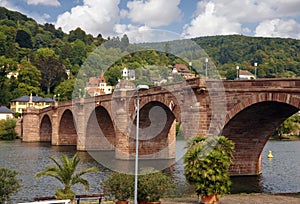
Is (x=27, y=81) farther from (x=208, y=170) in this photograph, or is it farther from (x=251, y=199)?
(x=208, y=170)

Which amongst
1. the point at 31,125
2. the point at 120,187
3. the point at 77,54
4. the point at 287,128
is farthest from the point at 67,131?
the point at 77,54

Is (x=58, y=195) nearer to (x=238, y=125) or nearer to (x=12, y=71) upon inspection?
(x=238, y=125)

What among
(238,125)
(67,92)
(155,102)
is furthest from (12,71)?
(238,125)

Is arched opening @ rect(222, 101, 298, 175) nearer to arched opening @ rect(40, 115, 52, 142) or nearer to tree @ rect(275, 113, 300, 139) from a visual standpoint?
tree @ rect(275, 113, 300, 139)

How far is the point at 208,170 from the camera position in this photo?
23.4 m

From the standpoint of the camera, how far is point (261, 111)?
3638 centimetres

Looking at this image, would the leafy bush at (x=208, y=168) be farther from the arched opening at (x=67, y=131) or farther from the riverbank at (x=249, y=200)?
the arched opening at (x=67, y=131)

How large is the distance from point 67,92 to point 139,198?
117 m

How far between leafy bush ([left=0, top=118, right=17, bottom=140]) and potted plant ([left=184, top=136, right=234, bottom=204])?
91.9m

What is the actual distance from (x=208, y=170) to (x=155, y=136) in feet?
126

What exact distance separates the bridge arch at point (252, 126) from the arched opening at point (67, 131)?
56.2 metres

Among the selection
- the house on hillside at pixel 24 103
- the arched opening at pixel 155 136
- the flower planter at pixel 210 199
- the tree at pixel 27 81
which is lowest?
the flower planter at pixel 210 199

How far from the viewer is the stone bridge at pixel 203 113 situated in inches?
1349

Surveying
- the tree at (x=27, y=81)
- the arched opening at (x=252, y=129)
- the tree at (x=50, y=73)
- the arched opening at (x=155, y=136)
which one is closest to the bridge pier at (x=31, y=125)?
the tree at (x=27, y=81)
